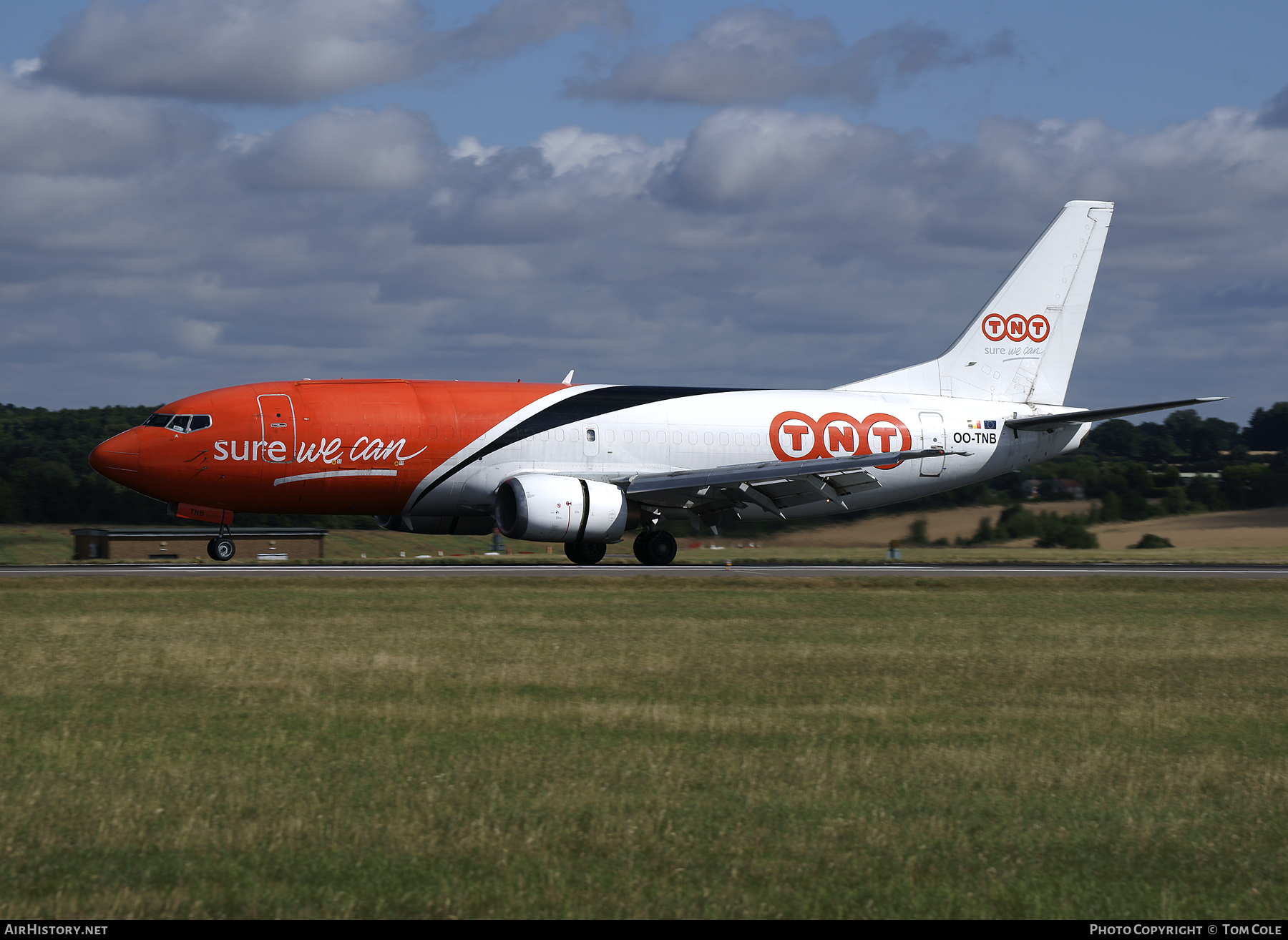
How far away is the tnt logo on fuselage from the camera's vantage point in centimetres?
3744

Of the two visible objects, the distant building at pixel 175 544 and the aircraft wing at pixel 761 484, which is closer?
the aircraft wing at pixel 761 484

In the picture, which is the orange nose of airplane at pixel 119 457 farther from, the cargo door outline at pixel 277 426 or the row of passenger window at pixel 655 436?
the row of passenger window at pixel 655 436

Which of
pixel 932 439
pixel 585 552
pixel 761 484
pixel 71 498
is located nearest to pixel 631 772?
pixel 761 484

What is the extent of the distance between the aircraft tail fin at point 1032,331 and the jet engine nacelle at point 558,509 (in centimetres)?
1086

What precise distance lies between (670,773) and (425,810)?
207cm

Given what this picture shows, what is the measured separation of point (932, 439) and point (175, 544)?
2367 centimetres

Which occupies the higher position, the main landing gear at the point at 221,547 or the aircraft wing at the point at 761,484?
the aircraft wing at the point at 761,484

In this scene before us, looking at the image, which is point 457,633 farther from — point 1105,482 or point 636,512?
point 1105,482

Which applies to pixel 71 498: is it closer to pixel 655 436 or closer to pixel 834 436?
pixel 655 436

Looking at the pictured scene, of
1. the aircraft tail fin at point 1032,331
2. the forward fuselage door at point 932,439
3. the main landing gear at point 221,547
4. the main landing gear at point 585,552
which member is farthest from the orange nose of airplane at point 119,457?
the forward fuselage door at point 932,439

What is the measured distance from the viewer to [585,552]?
36.4 m

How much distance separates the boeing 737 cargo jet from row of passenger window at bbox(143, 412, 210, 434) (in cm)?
4

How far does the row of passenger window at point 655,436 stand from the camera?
3475 centimetres

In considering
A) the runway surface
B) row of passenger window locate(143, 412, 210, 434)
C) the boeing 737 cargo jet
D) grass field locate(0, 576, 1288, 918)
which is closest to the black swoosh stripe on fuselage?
the boeing 737 cargo jet
